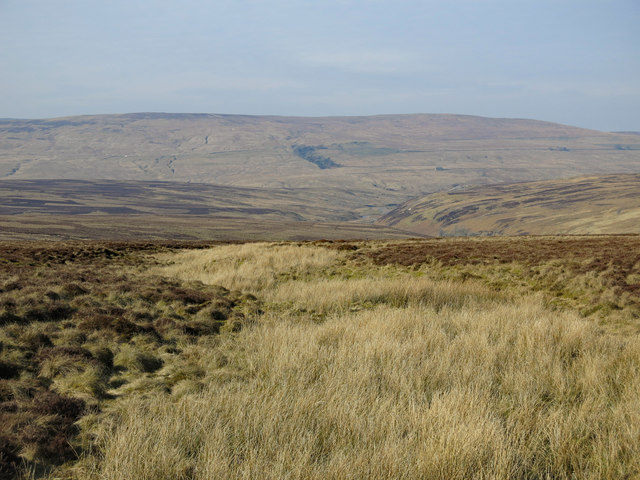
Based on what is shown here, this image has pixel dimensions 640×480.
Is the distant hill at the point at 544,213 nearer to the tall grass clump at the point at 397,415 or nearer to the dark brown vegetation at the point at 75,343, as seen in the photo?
the dark brown vegetation at the point at 75,343

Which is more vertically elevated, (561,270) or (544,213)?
(561,270)

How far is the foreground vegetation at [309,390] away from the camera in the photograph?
386cm

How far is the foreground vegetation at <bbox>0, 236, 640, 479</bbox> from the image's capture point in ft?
12.6

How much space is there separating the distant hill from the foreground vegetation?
114 m

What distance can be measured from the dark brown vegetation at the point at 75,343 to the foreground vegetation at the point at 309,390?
1.3 inches

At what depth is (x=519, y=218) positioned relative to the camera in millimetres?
157375

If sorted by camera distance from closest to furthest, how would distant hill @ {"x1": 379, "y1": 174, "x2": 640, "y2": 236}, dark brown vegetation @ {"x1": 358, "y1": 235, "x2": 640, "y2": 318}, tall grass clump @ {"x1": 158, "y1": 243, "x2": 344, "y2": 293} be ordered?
dark brown vegetation @ {"x1": 358, "y1": 235, "x2": 640, "y2": 318} → tall grass clump @ {"x1": 158, "y1": 243, "x2": 344, "y2": 293} → distant hill @ {"x1": 379, "y1": 174, "x2": 640, "y2": 236}

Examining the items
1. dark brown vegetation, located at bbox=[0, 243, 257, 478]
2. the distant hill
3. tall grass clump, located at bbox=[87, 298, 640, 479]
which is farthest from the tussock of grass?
the distant hill

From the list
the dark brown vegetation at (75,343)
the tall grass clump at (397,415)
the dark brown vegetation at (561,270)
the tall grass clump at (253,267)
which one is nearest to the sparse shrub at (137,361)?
the dark brown vegetation at (75,343)

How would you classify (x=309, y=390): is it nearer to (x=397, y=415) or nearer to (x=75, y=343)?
(x=397, y=415)

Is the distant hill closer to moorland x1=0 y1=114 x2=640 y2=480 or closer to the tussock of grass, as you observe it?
the tussock of grass

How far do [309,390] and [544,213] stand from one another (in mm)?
172601

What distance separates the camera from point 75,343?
25.1ft

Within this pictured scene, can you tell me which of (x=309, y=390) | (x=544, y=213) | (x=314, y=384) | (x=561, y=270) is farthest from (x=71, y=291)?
(x=544, y=213)
